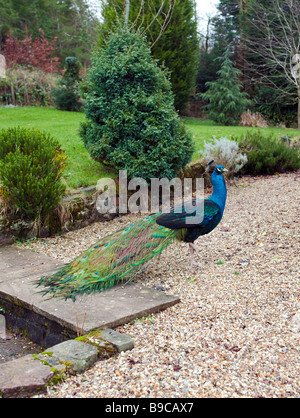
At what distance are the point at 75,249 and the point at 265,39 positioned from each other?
1382 cm

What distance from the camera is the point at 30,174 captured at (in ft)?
16.1

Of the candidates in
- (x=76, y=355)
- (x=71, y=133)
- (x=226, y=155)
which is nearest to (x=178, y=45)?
(x=71, y=133)

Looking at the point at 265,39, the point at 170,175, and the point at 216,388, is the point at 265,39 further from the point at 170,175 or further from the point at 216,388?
the point at 216,388

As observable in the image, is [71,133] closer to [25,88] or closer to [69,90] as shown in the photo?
[69,90]

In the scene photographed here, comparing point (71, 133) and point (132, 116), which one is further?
point (71, 133)

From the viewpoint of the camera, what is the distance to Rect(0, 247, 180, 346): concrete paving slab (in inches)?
119

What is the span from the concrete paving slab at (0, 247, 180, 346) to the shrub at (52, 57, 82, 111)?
453 inches

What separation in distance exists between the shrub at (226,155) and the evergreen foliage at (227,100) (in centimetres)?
784

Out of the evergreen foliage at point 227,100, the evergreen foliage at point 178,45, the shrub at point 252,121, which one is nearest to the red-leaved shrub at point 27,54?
the evergreen foliage at point 178,45

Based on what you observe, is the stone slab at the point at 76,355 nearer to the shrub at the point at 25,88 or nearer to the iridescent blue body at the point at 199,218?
the iridescent blue body at the point at 199,218

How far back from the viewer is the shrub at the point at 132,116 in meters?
5.95

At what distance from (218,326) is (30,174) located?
3.04m

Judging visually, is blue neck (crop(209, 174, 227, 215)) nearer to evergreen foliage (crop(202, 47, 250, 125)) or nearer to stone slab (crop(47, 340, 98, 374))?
stone slab (crop(47, 340, 98, 374))
